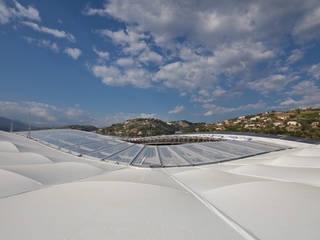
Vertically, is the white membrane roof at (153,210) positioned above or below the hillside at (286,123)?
below

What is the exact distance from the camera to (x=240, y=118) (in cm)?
4194

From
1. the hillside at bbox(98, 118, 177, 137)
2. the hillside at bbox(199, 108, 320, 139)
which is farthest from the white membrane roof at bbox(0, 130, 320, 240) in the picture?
the hillside at bbox(98, 118, 177, 137)

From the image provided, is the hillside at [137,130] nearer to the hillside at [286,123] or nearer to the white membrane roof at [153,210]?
the hillside at [286,123]

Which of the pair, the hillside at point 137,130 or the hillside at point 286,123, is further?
the hillside at point 137,130

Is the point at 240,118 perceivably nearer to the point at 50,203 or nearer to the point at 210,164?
the point at 210,164

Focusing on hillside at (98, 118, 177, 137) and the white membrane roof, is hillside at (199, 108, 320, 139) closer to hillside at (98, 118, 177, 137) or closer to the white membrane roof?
the white membrane roof

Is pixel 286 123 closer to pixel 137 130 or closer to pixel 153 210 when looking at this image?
pixel 153 210

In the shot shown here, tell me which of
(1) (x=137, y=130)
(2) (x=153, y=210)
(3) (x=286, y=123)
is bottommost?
(2) (x=153, y=210)

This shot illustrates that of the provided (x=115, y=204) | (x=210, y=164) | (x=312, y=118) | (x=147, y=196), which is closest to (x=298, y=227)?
(x=147, y=196)

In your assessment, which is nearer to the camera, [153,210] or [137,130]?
[153,210]

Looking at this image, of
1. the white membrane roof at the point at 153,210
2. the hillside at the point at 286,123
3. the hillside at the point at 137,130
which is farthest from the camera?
the hillside at the point at 137,130

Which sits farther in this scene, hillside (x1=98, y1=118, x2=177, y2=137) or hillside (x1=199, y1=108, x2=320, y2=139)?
hillside (x1=98, y1=118, x2=177, y2=137)

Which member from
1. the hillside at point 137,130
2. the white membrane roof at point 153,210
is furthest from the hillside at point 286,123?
the hillside at point 137,130

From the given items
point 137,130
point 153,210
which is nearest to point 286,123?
point 153,210
